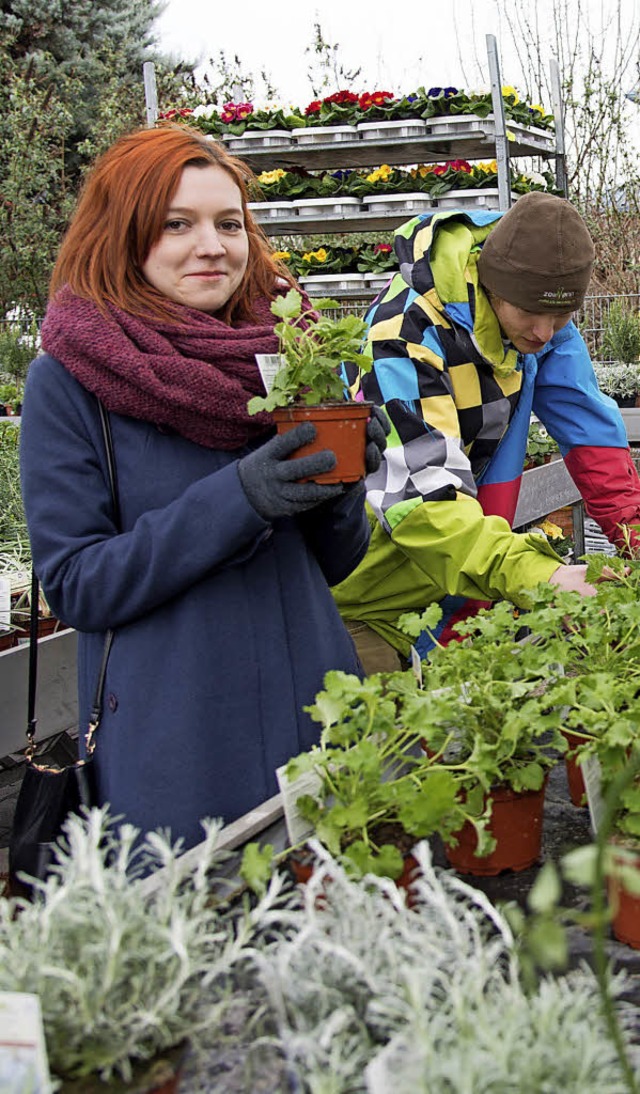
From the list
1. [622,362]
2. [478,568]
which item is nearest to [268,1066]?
[478,568]

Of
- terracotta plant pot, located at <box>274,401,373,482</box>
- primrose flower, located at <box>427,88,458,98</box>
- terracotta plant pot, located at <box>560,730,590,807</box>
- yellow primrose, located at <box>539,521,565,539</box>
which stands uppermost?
primrose flower, located at <box>427,88,458,98</box>

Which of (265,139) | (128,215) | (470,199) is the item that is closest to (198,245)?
(128,215)

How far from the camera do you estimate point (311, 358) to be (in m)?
1.50

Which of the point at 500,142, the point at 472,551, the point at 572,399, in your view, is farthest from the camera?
the point at 500,142

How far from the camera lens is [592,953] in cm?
98

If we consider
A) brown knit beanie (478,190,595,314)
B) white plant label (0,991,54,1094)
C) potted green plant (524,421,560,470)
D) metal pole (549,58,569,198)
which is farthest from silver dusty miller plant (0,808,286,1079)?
metal pole (549,58,569,198)

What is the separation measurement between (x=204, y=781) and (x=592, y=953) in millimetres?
677

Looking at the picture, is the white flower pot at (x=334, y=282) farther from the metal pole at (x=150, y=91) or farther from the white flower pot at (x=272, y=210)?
the metal pole at (x=150, y=91)

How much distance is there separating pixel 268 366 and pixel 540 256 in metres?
0.76

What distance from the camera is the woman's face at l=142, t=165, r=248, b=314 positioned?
1561 mm

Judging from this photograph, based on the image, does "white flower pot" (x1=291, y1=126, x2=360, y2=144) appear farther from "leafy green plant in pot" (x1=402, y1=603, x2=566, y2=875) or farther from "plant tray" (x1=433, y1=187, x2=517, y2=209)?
"leafy green plant in pot" (x1=402, y1=603, x2=566, y2=875)

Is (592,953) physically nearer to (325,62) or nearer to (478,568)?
(478,568)

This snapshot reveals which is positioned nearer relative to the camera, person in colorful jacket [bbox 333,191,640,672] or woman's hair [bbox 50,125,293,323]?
woman's hair [bbox 50,125,293,323]

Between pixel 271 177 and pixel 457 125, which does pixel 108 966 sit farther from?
pixel 271 177
